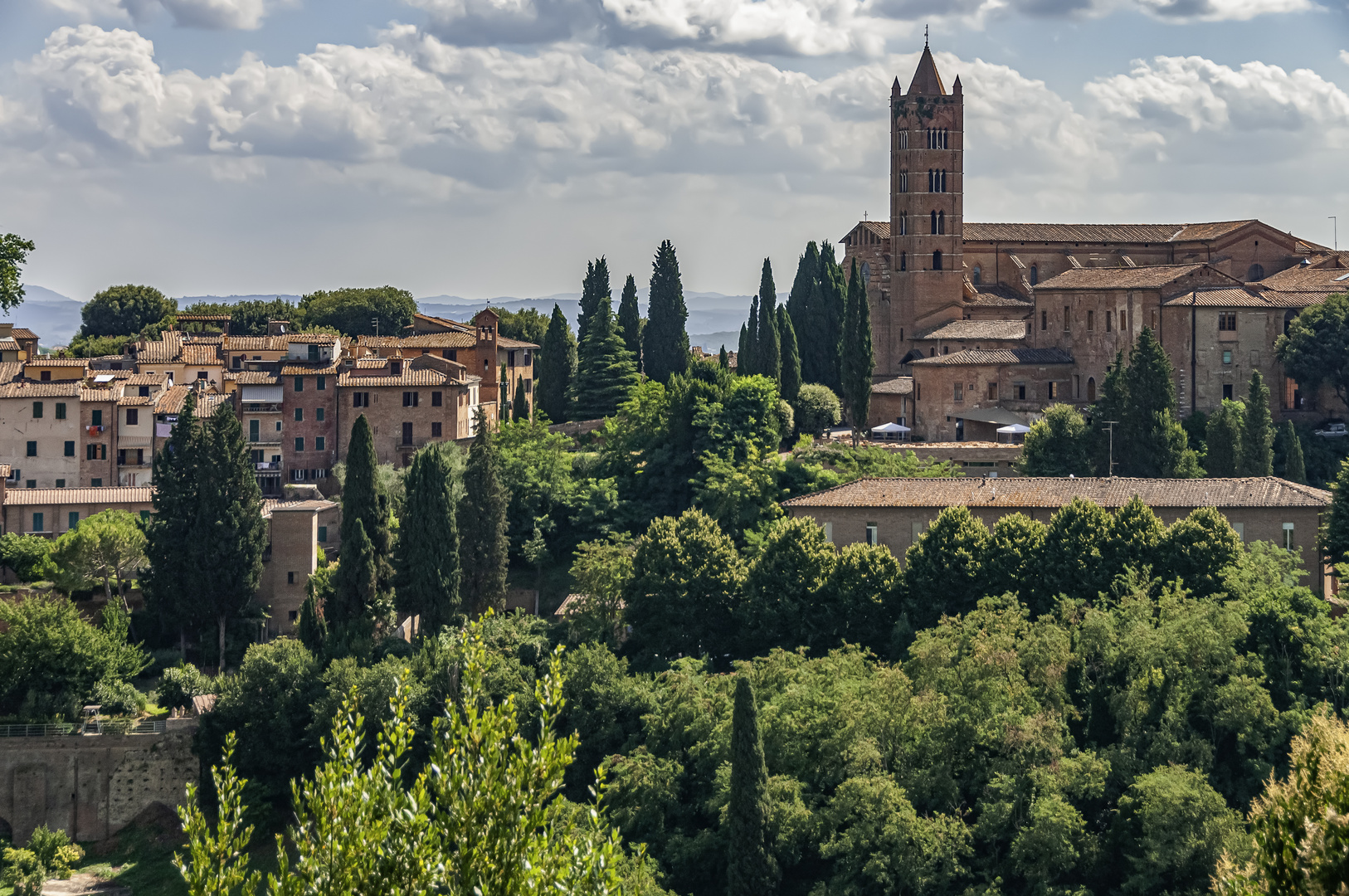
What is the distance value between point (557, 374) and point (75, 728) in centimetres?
2664

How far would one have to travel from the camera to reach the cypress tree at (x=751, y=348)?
6003 cm

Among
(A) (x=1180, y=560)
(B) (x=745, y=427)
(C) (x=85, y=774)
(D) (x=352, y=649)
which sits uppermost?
(B) (x=745, y=427)

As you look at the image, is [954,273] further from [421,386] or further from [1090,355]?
[421,386]

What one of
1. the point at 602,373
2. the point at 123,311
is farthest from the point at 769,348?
the point at 123,311

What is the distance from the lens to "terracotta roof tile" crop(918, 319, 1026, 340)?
206 ft

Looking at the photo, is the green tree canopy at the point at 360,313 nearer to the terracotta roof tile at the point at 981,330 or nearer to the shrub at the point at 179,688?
the terracotta roof tile at the point at 981,330

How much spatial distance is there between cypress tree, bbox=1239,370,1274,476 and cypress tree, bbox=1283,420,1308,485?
0.54 meters

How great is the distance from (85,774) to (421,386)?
63.2ft

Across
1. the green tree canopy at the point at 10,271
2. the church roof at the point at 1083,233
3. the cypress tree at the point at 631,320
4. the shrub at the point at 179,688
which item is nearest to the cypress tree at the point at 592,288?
the cypress tree at the point at 631,320

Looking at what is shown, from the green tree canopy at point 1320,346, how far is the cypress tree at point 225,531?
105 feet

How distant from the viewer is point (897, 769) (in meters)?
33.2

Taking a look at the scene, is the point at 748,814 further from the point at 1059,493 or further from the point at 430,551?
the point at 1059,493

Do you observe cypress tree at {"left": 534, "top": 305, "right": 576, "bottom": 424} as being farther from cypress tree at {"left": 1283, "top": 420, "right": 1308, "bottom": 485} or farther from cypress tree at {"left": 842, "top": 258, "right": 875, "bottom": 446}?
cypress tree at {"left": 1283, "top": 420, "right": 1308, "bottom": 485}

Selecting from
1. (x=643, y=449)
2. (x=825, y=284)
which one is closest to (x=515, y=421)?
(x=643, y=449)
